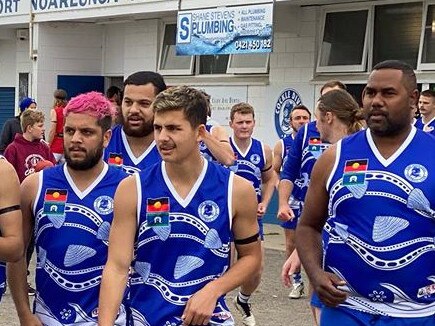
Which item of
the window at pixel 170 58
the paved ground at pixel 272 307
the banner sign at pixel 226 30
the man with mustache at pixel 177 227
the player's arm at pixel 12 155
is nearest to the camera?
the man with mustache at pixel 177 227

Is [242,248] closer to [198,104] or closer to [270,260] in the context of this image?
[198,104]

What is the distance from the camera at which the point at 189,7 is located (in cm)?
1705

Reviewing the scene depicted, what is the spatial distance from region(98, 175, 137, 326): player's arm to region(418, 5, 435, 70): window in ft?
35.3

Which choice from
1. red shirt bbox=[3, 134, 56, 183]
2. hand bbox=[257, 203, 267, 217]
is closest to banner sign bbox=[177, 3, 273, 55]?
red shirt bbox=[3, 134, 56, 183]

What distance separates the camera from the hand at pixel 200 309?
4.23 metres

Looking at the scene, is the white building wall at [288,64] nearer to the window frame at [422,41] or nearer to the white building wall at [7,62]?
the window frame at [422,41]

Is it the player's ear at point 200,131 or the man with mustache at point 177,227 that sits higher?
the player's ear at point 200,131

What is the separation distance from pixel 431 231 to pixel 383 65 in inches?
31.6

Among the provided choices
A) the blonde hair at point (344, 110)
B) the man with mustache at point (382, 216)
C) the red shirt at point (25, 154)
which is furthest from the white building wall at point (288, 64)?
the man with mustache at point (382, 216)

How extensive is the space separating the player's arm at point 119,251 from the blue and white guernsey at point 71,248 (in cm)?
40

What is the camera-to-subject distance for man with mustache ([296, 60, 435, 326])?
14.8 feet

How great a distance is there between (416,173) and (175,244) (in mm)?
1119

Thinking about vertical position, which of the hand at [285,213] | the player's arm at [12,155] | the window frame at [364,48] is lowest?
the hand at [285,213]

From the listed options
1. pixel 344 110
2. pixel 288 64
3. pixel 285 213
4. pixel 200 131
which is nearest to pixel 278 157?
pixel 285 213
